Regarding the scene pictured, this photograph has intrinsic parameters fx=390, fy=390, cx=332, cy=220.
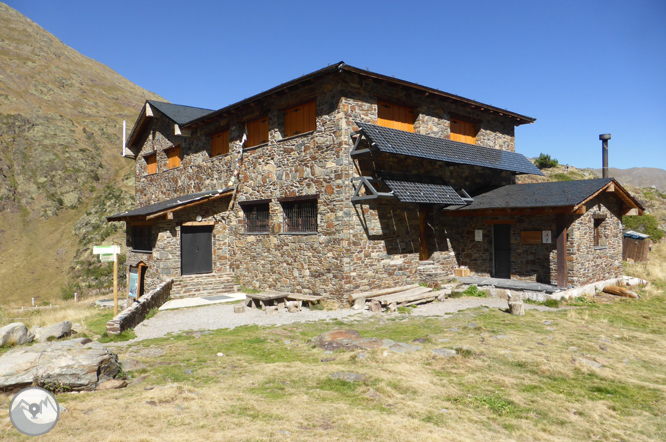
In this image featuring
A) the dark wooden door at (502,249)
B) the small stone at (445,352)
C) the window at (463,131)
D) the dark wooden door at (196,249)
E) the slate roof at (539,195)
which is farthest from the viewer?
the dark wooden door at (196,249)

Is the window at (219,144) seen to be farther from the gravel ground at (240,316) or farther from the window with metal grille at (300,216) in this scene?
the gravel ground at (240,316)

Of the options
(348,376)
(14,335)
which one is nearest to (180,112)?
(14,335)

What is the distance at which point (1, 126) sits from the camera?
46156 mm

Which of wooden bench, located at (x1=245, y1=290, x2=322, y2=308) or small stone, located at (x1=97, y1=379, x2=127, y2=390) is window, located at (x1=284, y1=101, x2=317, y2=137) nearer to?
wooden bench, located at (x1=245, y1=290, x2=322, y2=308)

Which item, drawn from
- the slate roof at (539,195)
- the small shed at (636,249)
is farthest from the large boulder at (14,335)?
the small shed at (636,249)

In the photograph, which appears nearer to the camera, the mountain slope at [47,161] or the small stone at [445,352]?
the small stone at [445,352]

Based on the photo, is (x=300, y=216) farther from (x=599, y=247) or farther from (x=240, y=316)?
(x=599, y=247)

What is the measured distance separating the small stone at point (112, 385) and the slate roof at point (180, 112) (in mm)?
14174

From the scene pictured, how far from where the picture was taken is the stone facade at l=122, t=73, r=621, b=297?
11.7m

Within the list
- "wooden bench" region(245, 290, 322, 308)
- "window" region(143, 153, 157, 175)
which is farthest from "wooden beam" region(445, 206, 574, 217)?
"window" region(143, 153, 157, 175)

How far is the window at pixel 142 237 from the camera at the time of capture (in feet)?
54.6

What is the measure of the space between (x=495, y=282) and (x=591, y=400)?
27.6 feet

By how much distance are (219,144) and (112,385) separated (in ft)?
41.2

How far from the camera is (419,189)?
12.3m
